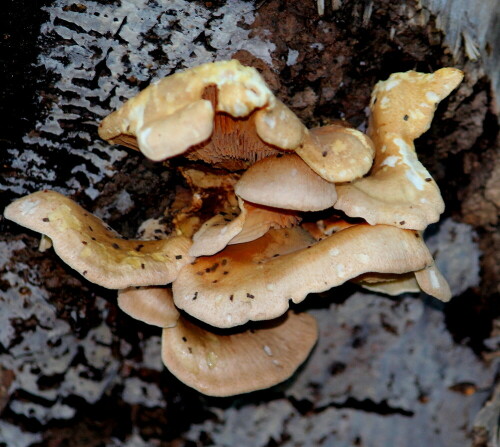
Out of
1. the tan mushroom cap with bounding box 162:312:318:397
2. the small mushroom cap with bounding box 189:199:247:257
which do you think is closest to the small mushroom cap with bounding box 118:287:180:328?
the tan mushroom cap with bounding box 162:312:318:397

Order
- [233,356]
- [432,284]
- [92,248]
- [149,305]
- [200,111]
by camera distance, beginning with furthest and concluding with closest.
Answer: [233,356] < [149,305] < [432,284] < [92,248] < [200,111]

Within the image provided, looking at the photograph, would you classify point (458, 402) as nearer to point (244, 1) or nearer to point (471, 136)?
point (471, 136)

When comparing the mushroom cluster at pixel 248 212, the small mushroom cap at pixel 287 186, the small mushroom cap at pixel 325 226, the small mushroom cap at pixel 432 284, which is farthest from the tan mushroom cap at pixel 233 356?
the small mushroom cap at pixel 287 186

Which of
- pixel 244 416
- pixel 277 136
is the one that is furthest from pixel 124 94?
A: pixel 244 416

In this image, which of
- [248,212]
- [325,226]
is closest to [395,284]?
[325,226]

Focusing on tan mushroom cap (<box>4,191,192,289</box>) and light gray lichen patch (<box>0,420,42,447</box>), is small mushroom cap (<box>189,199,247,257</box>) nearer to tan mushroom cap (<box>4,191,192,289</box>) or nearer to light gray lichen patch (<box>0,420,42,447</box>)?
tan mushroom cap (<box>4,191,192,289</box>)

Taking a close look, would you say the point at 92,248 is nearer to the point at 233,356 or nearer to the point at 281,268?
the point at 281,268
